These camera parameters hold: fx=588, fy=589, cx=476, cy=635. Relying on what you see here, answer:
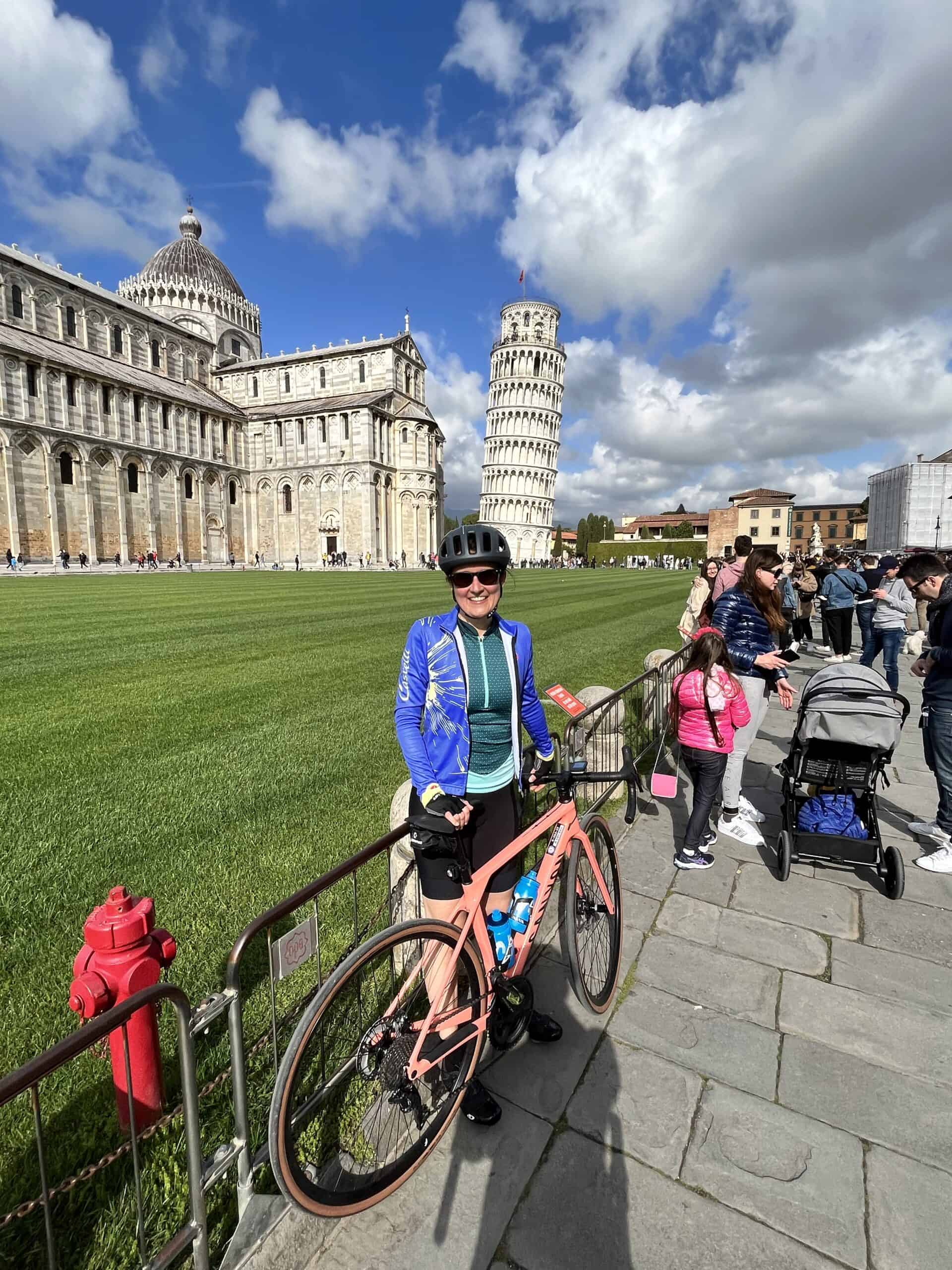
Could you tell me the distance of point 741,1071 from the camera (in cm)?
253

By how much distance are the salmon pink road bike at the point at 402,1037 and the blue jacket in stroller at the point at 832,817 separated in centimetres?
239

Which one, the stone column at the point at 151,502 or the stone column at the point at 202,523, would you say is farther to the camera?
the stone column at the point at 202,523

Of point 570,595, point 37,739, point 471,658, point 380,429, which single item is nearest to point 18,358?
point 380,429

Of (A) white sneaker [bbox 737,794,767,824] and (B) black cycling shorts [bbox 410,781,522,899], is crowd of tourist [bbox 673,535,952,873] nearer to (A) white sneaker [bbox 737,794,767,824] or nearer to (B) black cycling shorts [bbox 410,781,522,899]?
(A) white sneaker [bbox 737,794,767,824]

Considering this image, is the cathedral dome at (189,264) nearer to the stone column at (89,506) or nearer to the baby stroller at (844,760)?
the stone column at (89,506)

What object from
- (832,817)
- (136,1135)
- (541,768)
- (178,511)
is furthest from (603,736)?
(178,511)

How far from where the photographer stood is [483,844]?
8.47 feet

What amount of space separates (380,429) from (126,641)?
52.3 meters

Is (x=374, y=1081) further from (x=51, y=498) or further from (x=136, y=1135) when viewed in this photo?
(x=51, y=498)

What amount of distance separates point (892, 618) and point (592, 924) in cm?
839

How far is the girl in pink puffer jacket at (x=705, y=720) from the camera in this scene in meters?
4.15

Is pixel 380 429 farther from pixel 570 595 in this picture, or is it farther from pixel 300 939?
pixel 300 939

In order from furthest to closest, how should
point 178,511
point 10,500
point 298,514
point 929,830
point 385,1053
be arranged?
point 298,514, point 178,511, point 10,500, point 929,830, point 385,1053

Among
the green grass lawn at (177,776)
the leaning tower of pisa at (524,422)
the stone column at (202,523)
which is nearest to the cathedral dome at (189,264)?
the stone column at (202,523)
